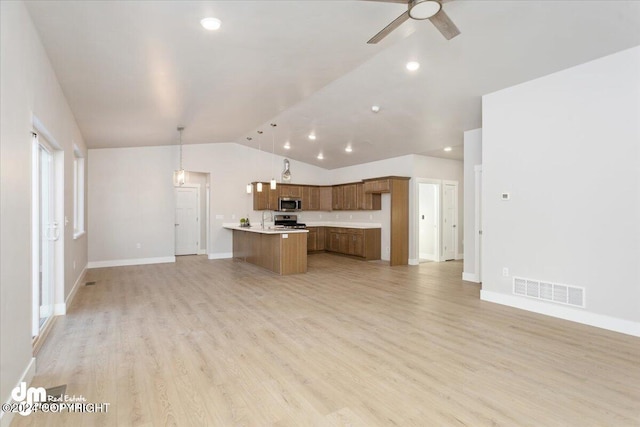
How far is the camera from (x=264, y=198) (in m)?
9.95

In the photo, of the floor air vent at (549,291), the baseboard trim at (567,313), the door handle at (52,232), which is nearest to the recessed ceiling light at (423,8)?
the floor air vent at (549,291)

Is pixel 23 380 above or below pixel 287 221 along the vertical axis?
below

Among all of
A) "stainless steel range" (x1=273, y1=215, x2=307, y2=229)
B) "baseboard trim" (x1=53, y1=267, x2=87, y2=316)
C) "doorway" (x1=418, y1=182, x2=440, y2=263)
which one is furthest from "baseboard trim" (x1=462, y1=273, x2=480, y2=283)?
"baseboard trim" (x1=53, y1=267, x2=87, y2=316)

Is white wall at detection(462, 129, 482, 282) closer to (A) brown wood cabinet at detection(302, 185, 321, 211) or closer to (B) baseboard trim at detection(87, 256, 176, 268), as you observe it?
(A) brown wood cabinet at detection(302, 185, 321, 211)

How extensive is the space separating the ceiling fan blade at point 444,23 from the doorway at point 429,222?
20.4 ft

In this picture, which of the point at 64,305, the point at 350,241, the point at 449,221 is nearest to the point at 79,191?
the point at 64,305

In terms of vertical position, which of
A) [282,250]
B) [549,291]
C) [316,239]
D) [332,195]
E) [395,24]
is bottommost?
[549,291]

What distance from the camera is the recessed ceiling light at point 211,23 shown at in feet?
9.72

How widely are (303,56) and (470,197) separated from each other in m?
4.24

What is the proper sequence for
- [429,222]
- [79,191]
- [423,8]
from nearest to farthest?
[423,8] < [79,191] < [429,222]

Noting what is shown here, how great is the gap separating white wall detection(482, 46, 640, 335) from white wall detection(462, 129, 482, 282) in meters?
1.32

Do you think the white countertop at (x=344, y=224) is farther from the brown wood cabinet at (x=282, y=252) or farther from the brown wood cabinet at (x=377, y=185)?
the brown wood cabinet at (x=282, y=252)

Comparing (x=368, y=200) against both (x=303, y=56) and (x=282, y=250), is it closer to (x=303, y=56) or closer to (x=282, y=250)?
(x=282, y=250)

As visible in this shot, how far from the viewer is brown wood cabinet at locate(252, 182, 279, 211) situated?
9.93 metres
